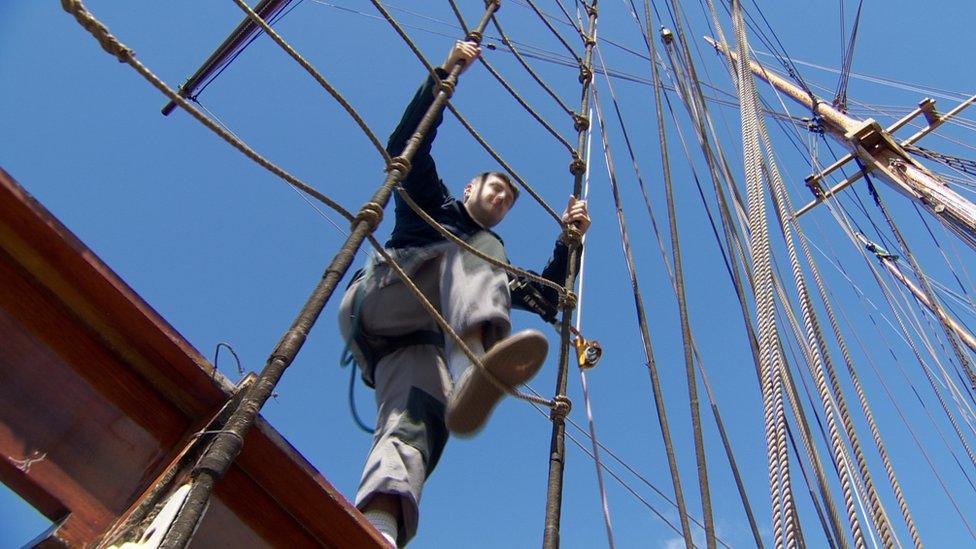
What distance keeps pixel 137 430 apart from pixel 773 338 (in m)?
1.50

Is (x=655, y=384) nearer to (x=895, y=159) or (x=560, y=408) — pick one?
(x=560, y=408)

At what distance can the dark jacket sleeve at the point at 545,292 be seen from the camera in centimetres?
256

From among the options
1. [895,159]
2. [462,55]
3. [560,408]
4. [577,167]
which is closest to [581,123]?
[577,167]

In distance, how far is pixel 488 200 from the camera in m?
2.55

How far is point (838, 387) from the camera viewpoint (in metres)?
2.10

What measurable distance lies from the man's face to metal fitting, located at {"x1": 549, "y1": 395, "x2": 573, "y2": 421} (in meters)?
0.90

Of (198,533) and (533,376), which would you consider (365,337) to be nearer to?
(533,376)

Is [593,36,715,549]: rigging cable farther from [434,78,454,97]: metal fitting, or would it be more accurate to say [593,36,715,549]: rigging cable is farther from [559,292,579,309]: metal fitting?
[434,78,454,97]: metal fitting

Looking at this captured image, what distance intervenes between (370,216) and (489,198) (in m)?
1.20

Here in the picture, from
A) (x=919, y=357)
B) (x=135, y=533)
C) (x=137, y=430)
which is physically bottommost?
(x=135, y=533)

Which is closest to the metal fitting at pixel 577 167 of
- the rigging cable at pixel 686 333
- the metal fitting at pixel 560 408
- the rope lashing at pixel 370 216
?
the rigging cable at pixel 686 333

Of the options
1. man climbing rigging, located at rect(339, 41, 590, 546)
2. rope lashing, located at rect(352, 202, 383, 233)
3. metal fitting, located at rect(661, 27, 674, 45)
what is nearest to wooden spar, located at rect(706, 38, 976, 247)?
A: metal fitting, located at rect(661, 27, 674, 45)

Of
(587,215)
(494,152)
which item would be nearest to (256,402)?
(494,152)

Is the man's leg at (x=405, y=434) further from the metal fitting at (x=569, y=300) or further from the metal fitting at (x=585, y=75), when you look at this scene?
the metal fitting at (x=585, y=75)
